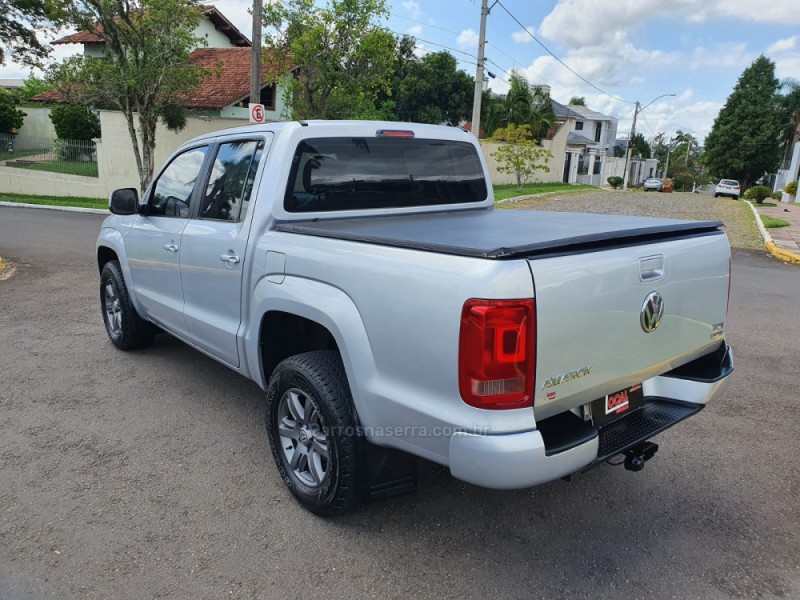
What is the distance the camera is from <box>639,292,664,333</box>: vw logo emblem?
2.64 metres

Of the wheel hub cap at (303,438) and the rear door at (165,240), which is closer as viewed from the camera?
the wheel hub cap at (303,438)

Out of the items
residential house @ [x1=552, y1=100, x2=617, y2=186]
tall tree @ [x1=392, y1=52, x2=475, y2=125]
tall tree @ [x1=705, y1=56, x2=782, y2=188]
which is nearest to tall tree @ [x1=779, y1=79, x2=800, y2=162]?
tall tree @ [x1=705, y1=56, x2=782, y2=188]

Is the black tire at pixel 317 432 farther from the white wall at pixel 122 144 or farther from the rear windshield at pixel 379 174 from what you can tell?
the white wall at pixel 122 144

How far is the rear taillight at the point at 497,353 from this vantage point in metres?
2.21

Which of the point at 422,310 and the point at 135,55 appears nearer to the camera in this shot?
the point at 422,310

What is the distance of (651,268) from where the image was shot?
266 centimetres

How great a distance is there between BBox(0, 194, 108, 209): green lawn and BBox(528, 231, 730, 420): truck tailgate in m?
21.2

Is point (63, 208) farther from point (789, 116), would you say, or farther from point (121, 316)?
point (789, 116)

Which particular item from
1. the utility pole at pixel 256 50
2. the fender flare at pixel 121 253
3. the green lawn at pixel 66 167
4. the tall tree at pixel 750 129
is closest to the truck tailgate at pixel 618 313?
the fender flare at pixel 121 253

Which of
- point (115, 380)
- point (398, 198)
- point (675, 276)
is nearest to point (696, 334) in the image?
point (675, 276)

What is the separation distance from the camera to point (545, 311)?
89.5 inches

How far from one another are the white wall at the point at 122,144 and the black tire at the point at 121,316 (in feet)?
60.0

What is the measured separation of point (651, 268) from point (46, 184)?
26.6 metres

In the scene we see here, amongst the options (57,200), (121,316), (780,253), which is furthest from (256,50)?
(780,253)
